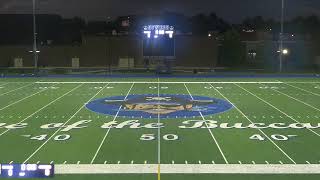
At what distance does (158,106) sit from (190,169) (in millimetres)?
9864

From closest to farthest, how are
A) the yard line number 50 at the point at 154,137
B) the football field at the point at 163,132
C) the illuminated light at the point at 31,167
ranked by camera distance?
the illuminated light at the point at 31,167, the football field at the point at 163,132, the yard line number 50 at the point at 154,137

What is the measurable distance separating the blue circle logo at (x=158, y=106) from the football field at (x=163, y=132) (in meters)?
0.04

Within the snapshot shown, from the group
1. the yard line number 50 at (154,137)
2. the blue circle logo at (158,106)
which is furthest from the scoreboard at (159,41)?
the yard line number 50 at (154,137)

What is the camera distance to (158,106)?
20203mm

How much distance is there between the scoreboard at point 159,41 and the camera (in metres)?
44.5

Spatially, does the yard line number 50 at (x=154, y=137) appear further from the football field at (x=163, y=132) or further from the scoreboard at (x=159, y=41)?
the scoreboard at (x=159, y=41)

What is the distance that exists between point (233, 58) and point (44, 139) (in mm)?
45352

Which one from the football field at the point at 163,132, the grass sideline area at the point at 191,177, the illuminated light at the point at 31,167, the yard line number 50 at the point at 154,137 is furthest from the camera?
the yard line number 50 at the point at 154,137

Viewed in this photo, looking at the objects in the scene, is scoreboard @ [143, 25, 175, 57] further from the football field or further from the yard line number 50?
the yard line number 50

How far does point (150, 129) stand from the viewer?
49.8ft

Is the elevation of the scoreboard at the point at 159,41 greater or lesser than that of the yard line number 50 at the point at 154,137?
greater

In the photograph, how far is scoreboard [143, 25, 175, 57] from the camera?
146 ft

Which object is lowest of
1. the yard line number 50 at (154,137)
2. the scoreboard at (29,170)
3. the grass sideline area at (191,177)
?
the grass sideline area at (191,177)

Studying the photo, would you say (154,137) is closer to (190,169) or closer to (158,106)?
(190,169)
